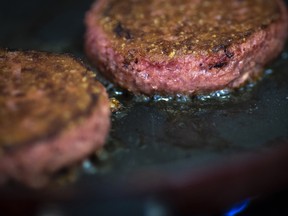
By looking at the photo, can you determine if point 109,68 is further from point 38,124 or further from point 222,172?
point 222,172

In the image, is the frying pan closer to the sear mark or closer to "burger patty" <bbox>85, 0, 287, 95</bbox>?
"burger patty" <bbox>85, 0, 287, 95</bbox>

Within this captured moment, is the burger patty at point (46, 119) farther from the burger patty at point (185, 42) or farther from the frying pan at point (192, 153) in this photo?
the burger patty at point (185, 42)

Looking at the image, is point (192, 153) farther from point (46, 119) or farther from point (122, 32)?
point (122, 32)

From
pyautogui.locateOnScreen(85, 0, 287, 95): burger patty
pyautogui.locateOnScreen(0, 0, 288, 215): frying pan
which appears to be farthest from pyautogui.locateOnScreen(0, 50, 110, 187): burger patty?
pyautogui.locateOnScreen(85, 0, 287, 95): burger patty

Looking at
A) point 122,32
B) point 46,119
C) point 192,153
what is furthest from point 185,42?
point 46,119

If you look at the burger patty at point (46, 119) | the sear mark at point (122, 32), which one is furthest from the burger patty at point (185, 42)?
the burger patty at point (46, 119)

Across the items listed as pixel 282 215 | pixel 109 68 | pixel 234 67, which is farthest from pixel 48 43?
pixel 282 215

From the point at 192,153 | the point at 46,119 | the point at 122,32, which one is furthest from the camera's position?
the point at 122,32
